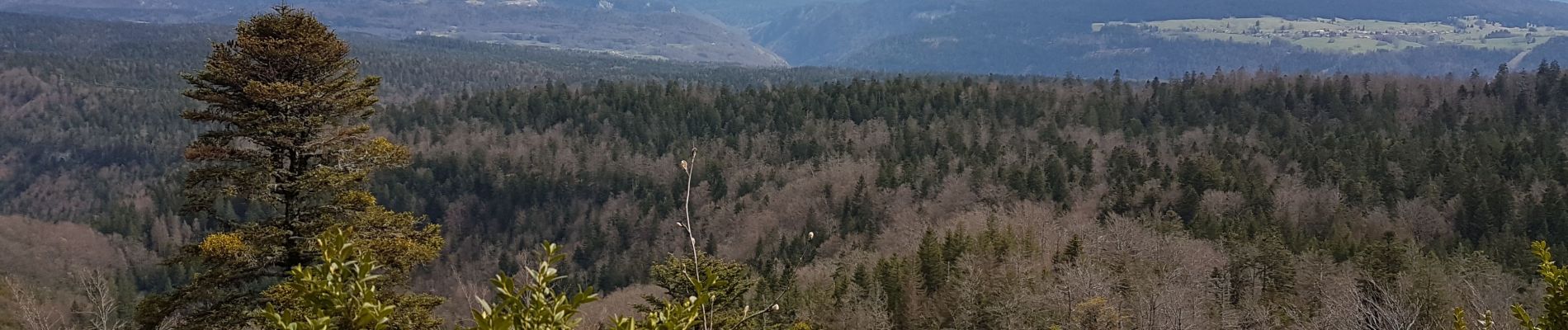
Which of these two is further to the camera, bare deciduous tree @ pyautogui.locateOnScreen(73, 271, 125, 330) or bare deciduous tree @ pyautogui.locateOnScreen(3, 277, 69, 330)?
bare deciduous tree @ pyautogui.locateOnScreen(3, 277, 69, 330)

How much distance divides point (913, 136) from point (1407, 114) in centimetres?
6032

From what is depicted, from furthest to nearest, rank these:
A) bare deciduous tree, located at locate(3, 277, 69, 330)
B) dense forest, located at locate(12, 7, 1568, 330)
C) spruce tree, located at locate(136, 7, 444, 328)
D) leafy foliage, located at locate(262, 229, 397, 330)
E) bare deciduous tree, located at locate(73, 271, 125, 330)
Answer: dense forest, located at locate(12, 7, 1568, 330) → bare deciduous tree, located at locate(3, 277, 69, 330) → bare deciduous tree, located at locate(73, 271, 125, 330) → spruce tree, located at locate(136, 7, 444, 328) → leafy foliage, located at locate(262, 229, 397, 330)

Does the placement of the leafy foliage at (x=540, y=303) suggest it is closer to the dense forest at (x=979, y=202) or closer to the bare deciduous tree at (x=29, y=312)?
the dense forest at (x=979, y=202)

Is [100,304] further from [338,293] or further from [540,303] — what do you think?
[540,303]

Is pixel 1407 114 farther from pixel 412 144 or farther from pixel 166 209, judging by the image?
pixel 166 209

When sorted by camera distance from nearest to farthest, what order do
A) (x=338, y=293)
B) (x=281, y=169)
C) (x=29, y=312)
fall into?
(x=338, y=293), (x=281, y=169), (x=29, y=312)

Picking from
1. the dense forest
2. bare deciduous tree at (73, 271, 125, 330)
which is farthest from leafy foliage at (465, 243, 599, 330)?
bare deciduous tree at (73, 271, 125, 330)

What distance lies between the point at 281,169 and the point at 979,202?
76.7 metres

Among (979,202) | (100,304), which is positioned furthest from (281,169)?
(979,202)

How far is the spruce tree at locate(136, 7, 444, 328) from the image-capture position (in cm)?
1680

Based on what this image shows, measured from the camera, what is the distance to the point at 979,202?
294 feet

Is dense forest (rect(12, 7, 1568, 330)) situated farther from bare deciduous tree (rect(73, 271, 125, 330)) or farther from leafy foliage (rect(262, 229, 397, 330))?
leafy foliage (rect(262, 229, 397, 330))

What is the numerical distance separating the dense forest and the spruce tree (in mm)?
7028

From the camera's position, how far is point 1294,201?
82188 millimetres
